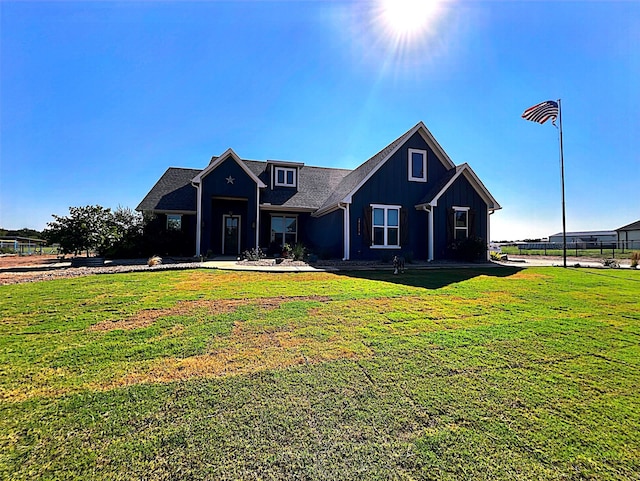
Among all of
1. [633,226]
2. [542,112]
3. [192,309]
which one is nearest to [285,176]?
[542,112]

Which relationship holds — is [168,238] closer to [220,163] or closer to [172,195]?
[172,195]

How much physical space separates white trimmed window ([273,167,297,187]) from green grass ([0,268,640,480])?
51.8ft

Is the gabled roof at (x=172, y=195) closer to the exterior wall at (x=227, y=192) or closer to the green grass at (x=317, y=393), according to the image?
the exterior wall at (x=227, y=192)

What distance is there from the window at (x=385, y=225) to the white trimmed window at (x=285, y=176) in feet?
24.6

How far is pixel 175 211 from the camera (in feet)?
59.5

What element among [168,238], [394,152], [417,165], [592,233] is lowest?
[168,238]

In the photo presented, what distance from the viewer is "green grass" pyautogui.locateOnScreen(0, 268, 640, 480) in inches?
78.2

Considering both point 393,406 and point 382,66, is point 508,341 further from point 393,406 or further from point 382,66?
point 382,66

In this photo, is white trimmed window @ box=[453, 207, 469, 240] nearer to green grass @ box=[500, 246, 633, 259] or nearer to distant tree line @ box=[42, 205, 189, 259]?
green grass @ box=[500, 246, 633, 259]

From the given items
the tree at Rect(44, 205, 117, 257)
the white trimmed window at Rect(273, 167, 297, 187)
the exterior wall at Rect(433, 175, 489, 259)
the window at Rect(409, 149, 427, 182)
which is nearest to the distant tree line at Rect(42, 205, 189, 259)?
the tree at Rect(44, 205, 117, 257)

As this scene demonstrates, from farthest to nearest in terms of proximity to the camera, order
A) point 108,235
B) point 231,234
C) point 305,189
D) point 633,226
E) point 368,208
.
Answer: point 633,226, point 305,189, point 231,234, point 108,235, point 368,208

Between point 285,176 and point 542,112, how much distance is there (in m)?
14.7

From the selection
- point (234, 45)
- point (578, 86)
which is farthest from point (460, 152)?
point (234, 45)

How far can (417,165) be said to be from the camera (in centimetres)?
1619
